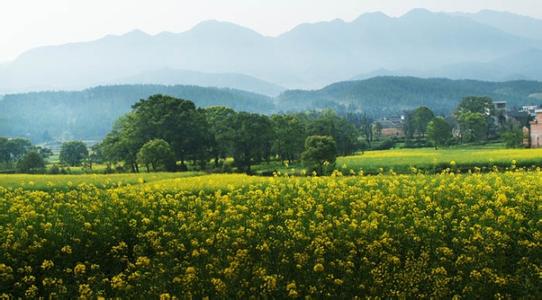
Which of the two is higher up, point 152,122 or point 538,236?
point 152,122

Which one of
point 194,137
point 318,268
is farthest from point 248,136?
point 318,268

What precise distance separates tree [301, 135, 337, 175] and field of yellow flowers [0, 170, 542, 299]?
35821 millimetres

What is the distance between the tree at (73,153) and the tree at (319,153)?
54076 mm

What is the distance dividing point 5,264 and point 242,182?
15.8 m

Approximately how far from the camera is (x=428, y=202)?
72.2 ft

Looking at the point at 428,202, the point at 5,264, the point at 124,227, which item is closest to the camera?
the point at 5,264

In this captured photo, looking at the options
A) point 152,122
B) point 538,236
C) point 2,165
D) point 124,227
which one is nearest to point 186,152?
point 152,122

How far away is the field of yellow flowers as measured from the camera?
15.4 m

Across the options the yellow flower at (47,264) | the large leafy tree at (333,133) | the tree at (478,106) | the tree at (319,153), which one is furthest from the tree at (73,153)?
the yellow flower at (47,264)

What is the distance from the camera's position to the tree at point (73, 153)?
98.9 metres

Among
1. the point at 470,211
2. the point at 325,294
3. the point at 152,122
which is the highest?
the point at 152,122

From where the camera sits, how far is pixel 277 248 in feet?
57.2

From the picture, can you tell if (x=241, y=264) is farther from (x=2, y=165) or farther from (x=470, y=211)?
(x=2, y=165)

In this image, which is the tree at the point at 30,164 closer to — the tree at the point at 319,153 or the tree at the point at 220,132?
the tree at the point at 220,132
